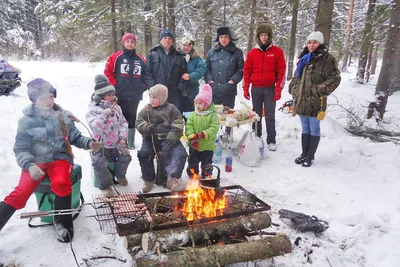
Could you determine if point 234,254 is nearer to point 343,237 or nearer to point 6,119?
point 343,237

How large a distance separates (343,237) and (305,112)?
2451 mm

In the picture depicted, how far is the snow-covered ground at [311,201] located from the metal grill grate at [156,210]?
455 mm

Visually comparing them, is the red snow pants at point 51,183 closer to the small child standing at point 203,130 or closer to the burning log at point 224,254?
the burning log at point 224,254

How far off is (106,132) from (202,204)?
1.95m

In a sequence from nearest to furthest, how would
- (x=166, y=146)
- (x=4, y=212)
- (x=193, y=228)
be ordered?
(x=193, y=228)
(x=4, y=212)
(x=166, y=146)

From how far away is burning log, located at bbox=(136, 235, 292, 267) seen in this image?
102 inches

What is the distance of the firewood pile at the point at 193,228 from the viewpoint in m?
2.69

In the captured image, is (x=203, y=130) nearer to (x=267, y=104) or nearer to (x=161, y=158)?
(x=161, y=158)

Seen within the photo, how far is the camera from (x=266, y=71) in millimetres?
5941

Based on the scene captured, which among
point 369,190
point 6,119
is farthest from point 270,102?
point 6,119

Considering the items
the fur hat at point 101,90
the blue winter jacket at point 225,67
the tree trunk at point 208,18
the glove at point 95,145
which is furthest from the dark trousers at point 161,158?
the tree trunk at point 208,18

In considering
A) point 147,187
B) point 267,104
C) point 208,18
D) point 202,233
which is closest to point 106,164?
point 147,187

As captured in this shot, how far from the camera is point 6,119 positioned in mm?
7496

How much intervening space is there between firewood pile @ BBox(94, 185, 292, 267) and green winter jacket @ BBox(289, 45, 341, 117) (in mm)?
2510
